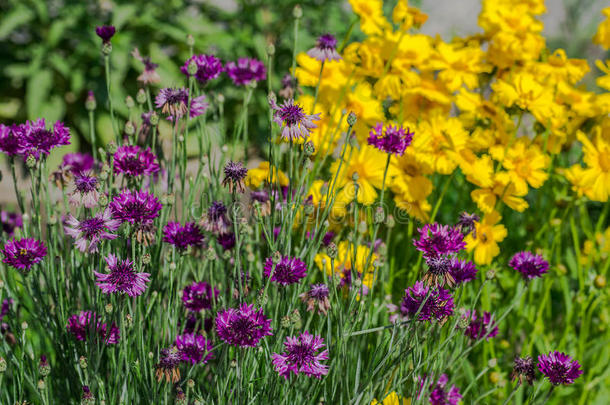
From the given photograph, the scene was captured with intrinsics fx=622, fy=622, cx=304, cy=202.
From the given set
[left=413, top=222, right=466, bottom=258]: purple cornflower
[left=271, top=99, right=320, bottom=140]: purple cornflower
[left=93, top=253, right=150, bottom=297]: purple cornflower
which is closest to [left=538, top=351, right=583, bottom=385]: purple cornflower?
[left=413, top=222, right=466, bottom=258]: purple cornflower

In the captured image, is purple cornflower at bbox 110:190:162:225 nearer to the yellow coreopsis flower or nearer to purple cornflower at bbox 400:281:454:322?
purple cornflower at bbox 400:281:454:322

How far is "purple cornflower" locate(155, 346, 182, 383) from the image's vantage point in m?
1.16

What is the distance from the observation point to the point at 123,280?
41.6 inches

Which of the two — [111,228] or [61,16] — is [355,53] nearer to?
[111,228]

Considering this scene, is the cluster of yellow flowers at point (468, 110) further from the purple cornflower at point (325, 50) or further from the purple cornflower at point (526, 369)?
the purple cornflower at point (526, 369)

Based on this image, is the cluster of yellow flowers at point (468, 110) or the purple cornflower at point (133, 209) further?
the cluster of yellow flowers at point (468, 110)

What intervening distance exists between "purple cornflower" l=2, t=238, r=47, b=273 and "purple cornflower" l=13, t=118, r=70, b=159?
0.18 metres

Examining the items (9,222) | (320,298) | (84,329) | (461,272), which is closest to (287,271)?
(320,298)

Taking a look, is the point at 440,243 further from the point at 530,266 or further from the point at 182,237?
the point at 182,237

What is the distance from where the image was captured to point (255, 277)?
1.49 meters

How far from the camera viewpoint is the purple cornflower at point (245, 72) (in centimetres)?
165

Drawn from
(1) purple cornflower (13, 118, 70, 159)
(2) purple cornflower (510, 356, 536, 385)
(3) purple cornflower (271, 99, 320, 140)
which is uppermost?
(3) purple cornflower (271, 99, 320, 140)

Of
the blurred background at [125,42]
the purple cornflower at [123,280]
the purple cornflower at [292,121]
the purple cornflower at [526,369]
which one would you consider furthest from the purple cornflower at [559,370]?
the blurred background at [125,42]

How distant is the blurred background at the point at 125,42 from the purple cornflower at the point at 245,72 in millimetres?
1607
